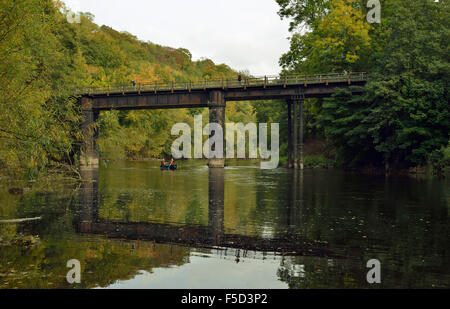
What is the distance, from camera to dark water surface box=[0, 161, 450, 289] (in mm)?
10734

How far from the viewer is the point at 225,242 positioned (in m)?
14.6

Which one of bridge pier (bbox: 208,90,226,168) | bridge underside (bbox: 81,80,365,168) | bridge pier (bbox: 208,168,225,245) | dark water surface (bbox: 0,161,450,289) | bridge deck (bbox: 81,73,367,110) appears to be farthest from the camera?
bridge pier (bbox: 208,90,226,168)

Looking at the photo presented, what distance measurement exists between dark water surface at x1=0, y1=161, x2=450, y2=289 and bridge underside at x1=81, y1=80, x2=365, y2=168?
32484 mm

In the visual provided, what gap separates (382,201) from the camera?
Answer: 25344mm

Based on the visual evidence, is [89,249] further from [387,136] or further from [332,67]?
[332,67]

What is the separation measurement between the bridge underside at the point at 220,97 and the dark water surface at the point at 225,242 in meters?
32.5

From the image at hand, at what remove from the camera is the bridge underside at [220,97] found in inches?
2250

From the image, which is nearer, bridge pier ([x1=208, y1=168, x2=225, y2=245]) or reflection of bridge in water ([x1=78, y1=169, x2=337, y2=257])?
reflection of bridge in water ([x1=78, y1=169, x2=337, y2=257])

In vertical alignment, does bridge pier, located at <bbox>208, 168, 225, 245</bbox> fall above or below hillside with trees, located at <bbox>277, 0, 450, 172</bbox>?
below

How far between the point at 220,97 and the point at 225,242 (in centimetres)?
4657

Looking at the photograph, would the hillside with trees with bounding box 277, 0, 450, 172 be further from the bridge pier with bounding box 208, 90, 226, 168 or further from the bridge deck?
the bridge pier with bounding box 208, 90, 226, 168

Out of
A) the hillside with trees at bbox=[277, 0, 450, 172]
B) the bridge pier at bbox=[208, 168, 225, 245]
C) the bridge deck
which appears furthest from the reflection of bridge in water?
the bridge deck

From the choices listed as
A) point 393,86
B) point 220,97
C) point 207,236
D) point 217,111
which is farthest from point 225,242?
point 220,97
